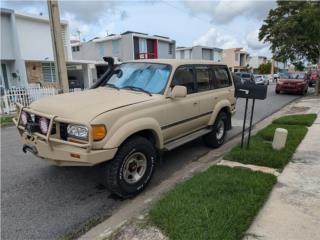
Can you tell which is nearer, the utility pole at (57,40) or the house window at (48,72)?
the utility pole at (57,40)

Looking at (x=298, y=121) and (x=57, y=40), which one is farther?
(x=57, y=40)

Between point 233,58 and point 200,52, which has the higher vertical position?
point 200,52

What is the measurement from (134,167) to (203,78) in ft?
8.40

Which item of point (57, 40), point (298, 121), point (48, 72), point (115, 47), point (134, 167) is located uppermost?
point (115, 47)

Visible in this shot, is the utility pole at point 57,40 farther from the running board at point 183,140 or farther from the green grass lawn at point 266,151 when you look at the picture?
the green grass lawn at point 266,151

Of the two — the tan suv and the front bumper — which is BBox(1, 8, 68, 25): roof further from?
the front bumper

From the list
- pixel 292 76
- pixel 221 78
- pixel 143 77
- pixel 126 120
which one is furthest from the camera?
pixel 292 76

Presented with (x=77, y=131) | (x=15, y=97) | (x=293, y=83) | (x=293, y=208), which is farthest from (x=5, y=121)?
(x=293, y=83)

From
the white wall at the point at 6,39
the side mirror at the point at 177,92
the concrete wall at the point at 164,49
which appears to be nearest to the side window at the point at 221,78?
the side mirror at the point at 177,92

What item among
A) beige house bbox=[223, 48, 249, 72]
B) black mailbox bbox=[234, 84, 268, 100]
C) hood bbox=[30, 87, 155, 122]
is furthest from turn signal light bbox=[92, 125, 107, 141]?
beige house bbox=[223, 48, 249, 72]

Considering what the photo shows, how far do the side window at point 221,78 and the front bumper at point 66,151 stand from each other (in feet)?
11.0

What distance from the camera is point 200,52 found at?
51.4m

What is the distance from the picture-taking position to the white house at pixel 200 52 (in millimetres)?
51316

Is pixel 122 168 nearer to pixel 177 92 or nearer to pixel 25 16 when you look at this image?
pixel 177 92
